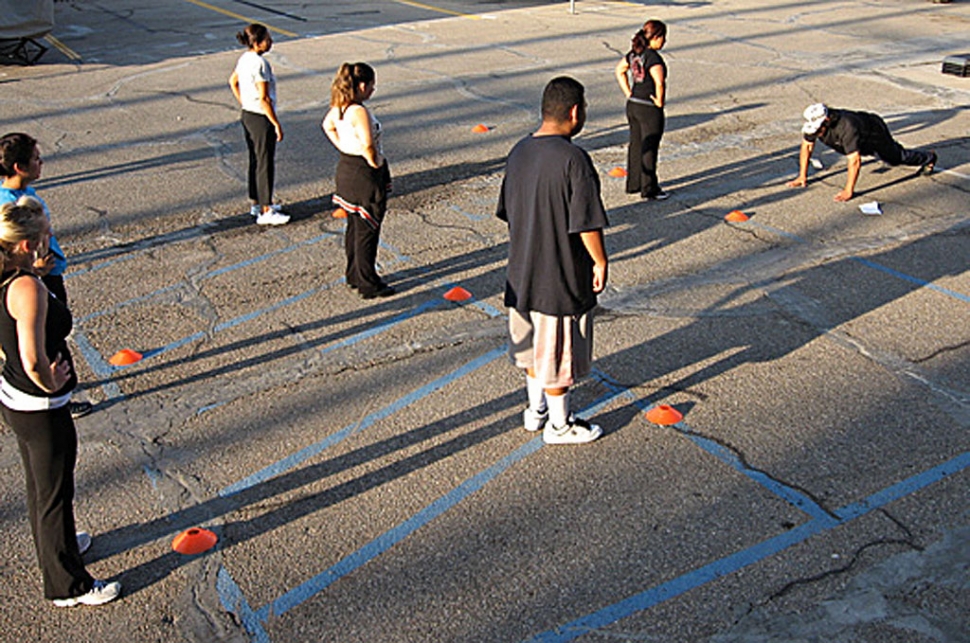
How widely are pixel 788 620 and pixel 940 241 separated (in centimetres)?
545

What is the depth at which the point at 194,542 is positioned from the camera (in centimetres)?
441

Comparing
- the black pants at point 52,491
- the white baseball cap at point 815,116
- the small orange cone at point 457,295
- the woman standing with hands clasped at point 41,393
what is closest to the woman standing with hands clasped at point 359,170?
the small orange cone at point 457,295

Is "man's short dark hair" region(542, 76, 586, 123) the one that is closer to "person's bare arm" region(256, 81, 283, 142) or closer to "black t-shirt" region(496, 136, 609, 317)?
"black t-shirt" region(496, 136, 609, 317)

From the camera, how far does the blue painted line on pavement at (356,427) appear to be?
4961 millimetres

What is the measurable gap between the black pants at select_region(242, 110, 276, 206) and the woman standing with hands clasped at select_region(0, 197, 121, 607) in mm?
4679

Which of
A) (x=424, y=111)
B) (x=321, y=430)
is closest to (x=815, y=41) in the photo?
(x=424, y=111)

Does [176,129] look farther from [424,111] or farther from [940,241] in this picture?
[940,241]

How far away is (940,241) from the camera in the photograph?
8141 millimetres

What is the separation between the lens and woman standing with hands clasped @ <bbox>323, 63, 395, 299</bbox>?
6625 mm

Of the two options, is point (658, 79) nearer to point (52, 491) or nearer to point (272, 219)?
point (272, 219)

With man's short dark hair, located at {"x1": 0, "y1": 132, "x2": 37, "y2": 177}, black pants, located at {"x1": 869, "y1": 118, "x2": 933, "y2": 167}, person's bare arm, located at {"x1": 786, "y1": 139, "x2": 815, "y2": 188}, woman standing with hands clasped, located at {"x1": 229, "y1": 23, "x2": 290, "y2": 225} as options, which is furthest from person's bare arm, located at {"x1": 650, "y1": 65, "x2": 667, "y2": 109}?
man's short dark hair, located at {"x1": 0, "y1": 132, "x2": 37, "y2": 177}

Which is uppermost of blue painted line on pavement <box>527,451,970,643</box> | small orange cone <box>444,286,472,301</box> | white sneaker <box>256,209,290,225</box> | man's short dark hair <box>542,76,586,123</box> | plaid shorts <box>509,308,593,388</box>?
man's short dark hair <box>542,76,586,123</box>

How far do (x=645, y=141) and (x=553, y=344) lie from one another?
4805 mm

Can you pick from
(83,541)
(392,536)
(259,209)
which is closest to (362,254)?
(259,209)
